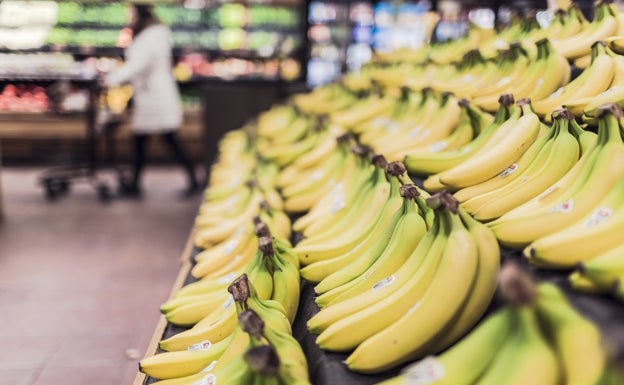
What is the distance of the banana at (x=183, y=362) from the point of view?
1.58 m

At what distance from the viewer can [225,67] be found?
7754 millimetres

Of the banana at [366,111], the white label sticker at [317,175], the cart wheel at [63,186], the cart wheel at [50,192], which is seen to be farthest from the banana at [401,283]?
the cart wheel at [63,186]

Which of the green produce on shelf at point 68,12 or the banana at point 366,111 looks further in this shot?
the green produce on shelf at point 68,12

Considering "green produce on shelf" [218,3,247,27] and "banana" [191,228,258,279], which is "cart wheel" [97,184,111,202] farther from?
"banana" [191,228,258,279]

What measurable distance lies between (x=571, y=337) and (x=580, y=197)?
512mm

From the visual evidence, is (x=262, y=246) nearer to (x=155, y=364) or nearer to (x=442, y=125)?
(x=155, y=364)

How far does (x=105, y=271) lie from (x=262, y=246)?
286 centimetres

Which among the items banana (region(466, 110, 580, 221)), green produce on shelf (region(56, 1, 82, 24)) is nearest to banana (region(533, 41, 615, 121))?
banana (region(466, 110, 580, 221))

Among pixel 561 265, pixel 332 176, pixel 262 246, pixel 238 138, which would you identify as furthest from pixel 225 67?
pixel 561 265

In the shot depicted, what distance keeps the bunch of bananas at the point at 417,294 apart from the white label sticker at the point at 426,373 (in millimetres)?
202

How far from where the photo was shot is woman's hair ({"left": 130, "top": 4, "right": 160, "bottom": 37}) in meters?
5.94

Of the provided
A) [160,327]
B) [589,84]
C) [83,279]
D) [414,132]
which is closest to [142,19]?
[83,279]

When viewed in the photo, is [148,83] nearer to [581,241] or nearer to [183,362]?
[183,362]

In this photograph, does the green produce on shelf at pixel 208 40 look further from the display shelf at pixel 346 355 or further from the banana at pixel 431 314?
the banana at pixel 431 314
